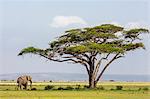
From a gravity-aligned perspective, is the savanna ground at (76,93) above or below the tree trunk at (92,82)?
below

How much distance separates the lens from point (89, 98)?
29453 millimetres

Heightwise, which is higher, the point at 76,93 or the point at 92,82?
the point at 92,82

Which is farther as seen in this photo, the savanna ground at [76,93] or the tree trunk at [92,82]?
the tree trunk at [92,82]

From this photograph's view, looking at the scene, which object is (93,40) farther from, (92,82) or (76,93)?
(76,93)

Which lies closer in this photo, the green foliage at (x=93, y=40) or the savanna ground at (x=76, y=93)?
the savanna ground at (x=76, y=93)

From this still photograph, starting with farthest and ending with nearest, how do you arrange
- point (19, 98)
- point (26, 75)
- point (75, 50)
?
point (26, 75)
point (75, 50)
point (19, 98)

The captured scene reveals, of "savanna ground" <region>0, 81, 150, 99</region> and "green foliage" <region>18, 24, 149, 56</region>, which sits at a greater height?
"green foliage" <region>18, 24, 149, 56</region>

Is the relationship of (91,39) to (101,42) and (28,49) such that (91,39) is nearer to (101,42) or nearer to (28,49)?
(101,42)

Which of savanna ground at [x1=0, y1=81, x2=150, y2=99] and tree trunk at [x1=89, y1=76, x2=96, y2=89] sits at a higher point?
tree trunk at [x1=89, y1=76, x2=96, y2=89]

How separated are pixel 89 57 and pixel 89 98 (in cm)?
1939

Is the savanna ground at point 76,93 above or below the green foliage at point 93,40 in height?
below

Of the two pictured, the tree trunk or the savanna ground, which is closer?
the savanna ground

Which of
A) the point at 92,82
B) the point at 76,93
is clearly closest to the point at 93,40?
the point at 92,82

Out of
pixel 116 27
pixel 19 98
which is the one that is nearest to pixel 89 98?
pixel 19 98
